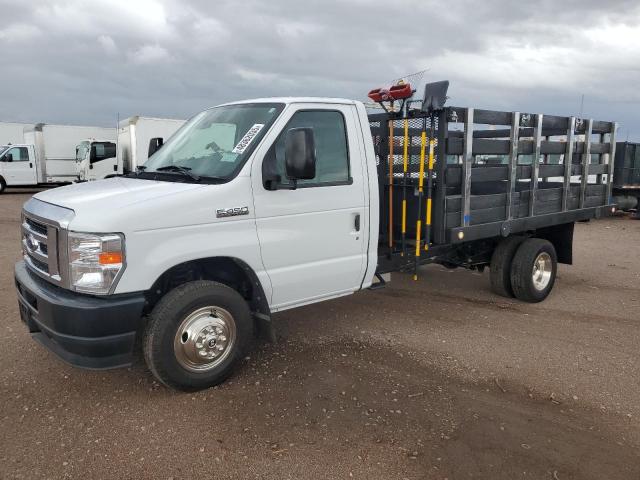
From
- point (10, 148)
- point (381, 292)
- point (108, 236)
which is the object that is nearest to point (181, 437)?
point (108, 236)

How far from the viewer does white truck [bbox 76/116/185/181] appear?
20.9 meters

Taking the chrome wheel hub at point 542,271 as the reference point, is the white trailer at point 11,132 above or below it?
above

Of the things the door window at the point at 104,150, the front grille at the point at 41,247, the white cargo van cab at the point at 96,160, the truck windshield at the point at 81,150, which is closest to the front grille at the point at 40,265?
the front grille at the point at 41,247

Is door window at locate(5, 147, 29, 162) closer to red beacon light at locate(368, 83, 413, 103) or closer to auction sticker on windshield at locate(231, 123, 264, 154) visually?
red beacon light at locate(368, 83, 413, 103)

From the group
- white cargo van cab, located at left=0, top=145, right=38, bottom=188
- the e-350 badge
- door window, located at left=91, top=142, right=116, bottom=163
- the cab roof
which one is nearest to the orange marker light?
the e-350 badge

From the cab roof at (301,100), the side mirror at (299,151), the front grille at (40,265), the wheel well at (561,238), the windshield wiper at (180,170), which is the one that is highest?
the cab roof at (301,100)

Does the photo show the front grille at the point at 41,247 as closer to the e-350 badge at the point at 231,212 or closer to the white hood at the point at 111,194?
the white hood at the point at 111,194

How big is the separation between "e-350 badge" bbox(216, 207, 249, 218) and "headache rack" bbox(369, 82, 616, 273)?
5.64 feet

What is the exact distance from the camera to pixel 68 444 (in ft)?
10.8

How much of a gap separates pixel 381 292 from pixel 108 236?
4217 millimetres

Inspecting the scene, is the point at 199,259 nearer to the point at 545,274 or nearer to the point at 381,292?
the point at 381,292

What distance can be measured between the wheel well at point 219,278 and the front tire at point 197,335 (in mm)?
140

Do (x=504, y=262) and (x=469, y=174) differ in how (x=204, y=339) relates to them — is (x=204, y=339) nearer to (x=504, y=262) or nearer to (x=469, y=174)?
(x=469, y=174)

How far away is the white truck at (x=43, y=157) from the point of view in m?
22.2
